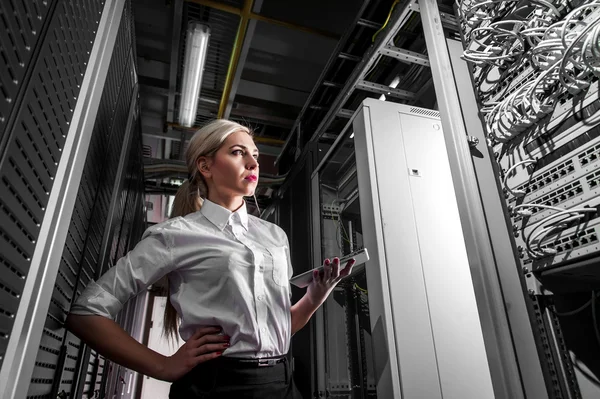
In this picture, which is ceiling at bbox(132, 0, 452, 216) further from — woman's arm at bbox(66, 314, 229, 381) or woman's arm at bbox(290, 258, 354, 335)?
woman's arm at bbox(66, 314, 229, 381)

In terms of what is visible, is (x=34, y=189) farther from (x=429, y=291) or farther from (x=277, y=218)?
(x=277, y=218)

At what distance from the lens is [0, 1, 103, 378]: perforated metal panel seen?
53cm

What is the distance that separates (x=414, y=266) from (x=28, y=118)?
115cm

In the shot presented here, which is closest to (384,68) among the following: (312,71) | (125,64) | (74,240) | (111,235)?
(312,71)

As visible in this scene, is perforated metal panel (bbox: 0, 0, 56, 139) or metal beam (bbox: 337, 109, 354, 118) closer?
perforated metal panel (bbox: 0, 0, 56, 139)

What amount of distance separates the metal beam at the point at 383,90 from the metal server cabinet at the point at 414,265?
47 centimetres

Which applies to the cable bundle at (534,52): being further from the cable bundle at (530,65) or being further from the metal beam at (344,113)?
the metal beam at (344,113)

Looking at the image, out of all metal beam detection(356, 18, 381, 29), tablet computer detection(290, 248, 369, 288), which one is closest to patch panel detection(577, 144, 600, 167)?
tablet computer detection(290, 248, 369, 288)

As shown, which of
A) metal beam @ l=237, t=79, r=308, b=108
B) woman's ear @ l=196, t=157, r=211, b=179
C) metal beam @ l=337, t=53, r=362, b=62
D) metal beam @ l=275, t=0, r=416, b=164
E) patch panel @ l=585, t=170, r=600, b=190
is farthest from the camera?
metal beam @ l=237, t=79, r=308, b=108

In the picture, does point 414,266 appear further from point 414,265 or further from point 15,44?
point 15,44

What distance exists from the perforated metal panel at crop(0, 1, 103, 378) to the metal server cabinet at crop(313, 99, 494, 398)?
986 millimetres

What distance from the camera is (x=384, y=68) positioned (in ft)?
7.00

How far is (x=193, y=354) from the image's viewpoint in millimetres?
874

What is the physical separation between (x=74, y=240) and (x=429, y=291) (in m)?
1.10
